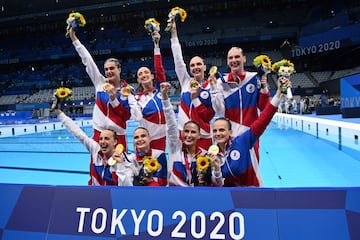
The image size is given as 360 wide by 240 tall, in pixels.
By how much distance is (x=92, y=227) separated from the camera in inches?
62.0

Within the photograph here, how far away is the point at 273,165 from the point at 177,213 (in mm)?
4481

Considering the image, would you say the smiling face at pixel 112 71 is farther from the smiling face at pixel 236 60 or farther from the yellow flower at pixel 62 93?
the smiling face at pixel 236 60

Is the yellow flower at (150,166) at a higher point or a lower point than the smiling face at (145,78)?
Result: lower

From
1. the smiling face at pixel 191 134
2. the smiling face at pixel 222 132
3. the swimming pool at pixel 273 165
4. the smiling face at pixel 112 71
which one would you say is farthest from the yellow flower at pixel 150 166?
the swimming pool at pixel 273 165

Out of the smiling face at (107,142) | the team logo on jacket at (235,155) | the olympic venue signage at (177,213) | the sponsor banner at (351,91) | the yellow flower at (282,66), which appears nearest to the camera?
the olympic venue signage at (177,213)

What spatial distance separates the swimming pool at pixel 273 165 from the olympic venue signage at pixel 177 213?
2865 millimetres

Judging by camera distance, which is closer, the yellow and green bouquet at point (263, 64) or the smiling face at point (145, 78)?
the yellow and green bouquet at point (263, 64)

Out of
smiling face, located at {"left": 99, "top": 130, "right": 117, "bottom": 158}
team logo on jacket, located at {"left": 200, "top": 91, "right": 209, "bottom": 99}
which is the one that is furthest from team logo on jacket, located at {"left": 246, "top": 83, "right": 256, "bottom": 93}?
smiling face, located at {"left": 99, "top": 130, "right": 117, "bottom": 158}

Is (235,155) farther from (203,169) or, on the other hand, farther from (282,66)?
(282,66)

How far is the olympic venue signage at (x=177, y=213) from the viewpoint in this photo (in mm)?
1416

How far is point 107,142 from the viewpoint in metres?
2.45

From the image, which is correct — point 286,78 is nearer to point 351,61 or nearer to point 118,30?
point 351,61

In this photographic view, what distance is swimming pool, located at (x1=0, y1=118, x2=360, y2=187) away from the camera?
446 cm

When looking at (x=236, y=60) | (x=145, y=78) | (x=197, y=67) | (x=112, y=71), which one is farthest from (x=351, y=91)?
(x=112, y=71)
